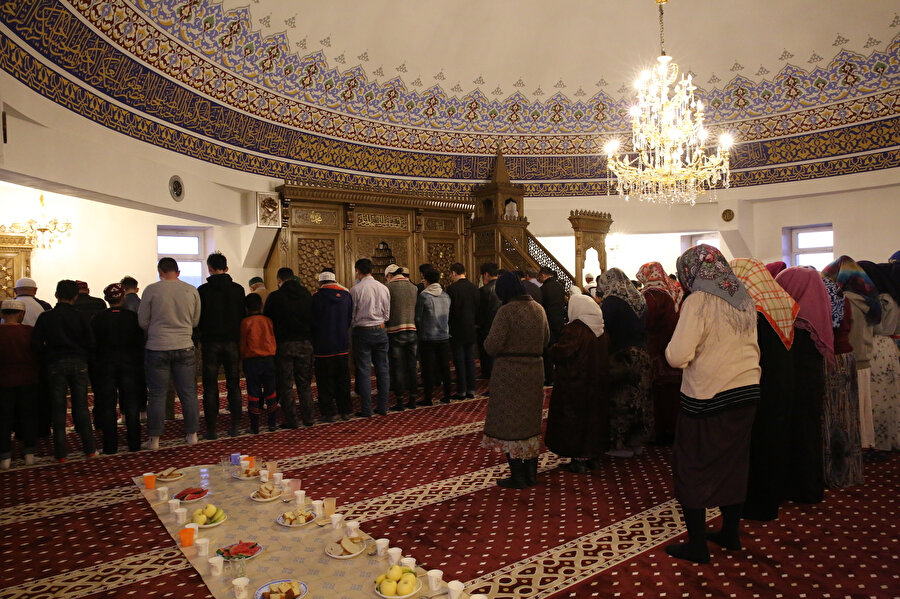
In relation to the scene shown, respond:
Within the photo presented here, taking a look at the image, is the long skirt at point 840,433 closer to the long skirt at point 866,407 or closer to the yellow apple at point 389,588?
the long skirt at point 866,407

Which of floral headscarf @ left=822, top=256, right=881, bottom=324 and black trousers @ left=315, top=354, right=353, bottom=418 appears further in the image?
black trousers @ left=315, top=354, right=353, bottom=418

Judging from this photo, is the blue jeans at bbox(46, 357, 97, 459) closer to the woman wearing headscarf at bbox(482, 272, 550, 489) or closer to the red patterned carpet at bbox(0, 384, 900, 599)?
the red patterned carpet at bbox(0, 384, 900, 599)

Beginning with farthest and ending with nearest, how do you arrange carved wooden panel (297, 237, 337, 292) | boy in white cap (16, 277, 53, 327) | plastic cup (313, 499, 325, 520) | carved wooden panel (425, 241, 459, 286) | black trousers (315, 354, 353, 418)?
carved wooden panel (425, 241, 459, 286) < carved wooden panel (297, 237, 337, 292) < black trousers (315, 354, 353, 418) < boy in white cap (16, 277, 53, 327) < plastic cup (313, 499, 325, 520)

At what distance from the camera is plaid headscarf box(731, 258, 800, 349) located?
2.80 m

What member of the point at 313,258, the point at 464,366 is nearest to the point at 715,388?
the point at 464,366

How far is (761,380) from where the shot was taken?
2.88 m

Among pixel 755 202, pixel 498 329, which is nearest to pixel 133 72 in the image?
pixel 498 329

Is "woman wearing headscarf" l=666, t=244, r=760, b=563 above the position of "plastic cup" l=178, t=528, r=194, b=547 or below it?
above

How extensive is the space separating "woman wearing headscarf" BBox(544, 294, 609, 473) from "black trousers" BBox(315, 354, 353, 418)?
90.7 inches

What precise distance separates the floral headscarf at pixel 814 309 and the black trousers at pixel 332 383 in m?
A: 3.55

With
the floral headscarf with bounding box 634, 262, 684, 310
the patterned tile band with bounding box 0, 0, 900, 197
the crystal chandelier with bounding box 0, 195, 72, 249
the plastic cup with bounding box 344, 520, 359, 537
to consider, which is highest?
the patterned tile band with bounding box 0, 0, 900, 197

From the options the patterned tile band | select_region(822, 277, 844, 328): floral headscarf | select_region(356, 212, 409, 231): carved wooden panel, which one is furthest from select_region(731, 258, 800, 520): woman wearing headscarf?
select_region(356, 212, 409, 231): carved wooden panel

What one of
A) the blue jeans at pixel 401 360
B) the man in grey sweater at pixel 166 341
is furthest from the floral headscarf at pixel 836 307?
the man in grey sweater at pixel 166 341

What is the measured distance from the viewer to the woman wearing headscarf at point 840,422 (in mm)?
3389
